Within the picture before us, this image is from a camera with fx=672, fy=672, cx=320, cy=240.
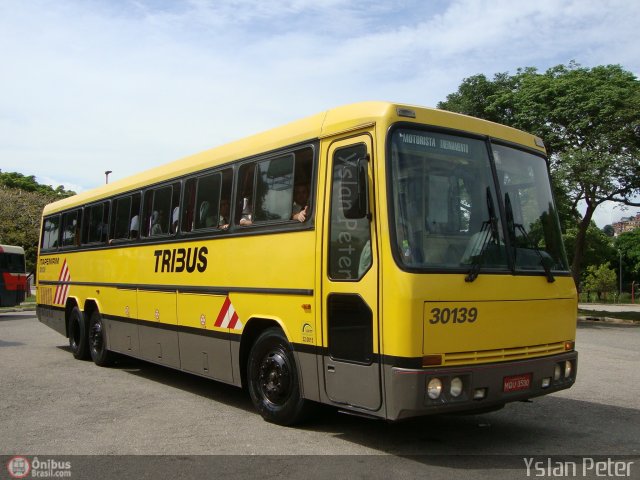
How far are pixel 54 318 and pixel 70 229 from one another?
2.04 meters

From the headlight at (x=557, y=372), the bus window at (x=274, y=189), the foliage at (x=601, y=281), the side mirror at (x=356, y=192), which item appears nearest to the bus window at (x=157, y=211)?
the bus window at (x=274, y=189)

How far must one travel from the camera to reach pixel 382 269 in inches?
231

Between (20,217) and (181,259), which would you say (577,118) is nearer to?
(181,259)

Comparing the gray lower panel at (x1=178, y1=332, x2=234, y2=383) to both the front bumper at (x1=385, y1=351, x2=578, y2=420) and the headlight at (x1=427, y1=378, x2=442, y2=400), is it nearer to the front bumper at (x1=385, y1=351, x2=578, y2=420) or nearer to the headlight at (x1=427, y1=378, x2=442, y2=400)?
the front bumper at (x1=385, y1=351, x2=578, y2=420)

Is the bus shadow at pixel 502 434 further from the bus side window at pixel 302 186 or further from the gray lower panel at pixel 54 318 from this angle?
the gray lower panel at pixel 54 318

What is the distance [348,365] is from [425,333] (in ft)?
2.94

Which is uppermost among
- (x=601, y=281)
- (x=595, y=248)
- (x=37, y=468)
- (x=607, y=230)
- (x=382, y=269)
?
(x=607, y=230)

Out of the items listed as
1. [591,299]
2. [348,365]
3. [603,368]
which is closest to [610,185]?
[603,368]

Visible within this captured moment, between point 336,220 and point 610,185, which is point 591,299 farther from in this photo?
point 336,220

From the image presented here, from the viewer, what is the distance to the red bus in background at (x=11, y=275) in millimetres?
27188

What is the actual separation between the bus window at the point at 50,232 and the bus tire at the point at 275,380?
8731 mm

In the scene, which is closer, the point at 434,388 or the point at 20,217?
the point at 434,388

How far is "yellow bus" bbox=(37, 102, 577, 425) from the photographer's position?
18.9 ft

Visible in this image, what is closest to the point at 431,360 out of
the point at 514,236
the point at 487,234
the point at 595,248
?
the point at 487,234
